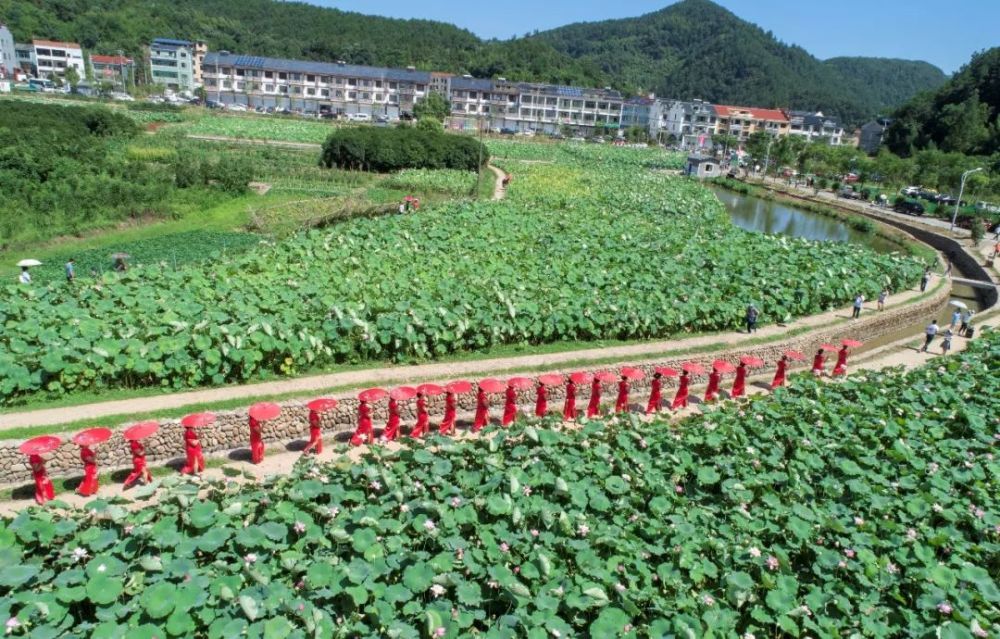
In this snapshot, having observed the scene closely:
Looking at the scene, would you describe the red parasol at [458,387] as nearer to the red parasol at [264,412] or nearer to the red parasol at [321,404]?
the red parasol at [321,404]

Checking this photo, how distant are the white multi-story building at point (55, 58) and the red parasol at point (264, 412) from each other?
11276 centimetres

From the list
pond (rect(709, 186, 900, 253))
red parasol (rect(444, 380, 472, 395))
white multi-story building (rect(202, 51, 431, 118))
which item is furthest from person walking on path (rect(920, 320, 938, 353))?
white multi-story building (rect(202, 51, 431, 118))

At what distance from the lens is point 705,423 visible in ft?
35.6

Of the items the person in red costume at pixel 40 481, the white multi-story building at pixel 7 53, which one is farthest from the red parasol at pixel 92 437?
the white multi-story building at pixel 7 53

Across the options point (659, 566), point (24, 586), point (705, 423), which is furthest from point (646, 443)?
point (24, 586)

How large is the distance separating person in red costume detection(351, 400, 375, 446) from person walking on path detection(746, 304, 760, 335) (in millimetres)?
10490

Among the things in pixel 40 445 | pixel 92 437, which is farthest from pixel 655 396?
pixel 40 445

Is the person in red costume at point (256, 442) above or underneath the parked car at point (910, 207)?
underneath

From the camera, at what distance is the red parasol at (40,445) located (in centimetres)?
896

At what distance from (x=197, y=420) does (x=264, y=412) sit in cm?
95

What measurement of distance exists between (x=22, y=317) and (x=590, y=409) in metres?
10.6

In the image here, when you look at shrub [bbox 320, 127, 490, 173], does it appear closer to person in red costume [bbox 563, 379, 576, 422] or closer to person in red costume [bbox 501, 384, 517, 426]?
person in red costume [bbox 563, 379, 576, 422]

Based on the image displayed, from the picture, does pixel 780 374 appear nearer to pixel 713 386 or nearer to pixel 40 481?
pixel 713 386

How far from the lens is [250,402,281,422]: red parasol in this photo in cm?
1038
